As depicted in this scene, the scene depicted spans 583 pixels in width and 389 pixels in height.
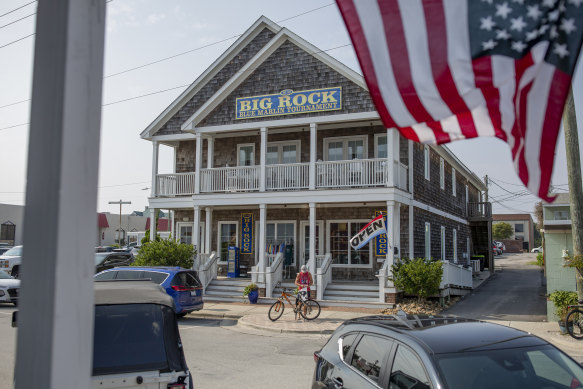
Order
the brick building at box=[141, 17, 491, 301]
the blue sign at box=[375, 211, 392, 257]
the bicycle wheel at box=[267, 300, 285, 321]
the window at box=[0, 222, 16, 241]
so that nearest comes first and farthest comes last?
the bicycle wheel at box=[267, 300, 285, 321]
the brick building at box=[141, 17, 491, 301]
the blue sign at box=[375, 211, 392, 257]
the window at box=[0, 222, 16, 241]

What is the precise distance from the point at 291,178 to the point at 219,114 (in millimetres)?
4227

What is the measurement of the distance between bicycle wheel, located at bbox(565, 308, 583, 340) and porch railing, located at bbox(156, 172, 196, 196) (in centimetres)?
1488

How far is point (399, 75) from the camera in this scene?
2797mm

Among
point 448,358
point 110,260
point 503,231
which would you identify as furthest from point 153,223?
point 503,231

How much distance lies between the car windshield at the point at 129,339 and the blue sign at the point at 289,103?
14.6m

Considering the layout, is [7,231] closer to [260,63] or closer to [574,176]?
[260,63]

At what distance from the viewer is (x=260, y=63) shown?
20438mm

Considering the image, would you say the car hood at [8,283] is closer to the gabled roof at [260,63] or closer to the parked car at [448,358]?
the gabled roof at [260,63]

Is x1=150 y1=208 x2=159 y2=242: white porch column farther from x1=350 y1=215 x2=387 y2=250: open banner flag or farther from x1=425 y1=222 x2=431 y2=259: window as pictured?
x1=425 y1=222 x2=431 y2=259: window

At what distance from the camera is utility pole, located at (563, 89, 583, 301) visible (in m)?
12.7

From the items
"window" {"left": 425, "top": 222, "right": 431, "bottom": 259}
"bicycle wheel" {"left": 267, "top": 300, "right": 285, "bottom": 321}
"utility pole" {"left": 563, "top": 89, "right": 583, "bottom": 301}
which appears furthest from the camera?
"window" {"left": 425, "top": 222, "right": 431, "bottom": 259}

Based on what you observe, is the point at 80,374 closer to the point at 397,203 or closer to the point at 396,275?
the point at 396,275

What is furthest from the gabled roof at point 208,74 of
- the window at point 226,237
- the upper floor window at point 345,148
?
the upper floor window at point 345,148

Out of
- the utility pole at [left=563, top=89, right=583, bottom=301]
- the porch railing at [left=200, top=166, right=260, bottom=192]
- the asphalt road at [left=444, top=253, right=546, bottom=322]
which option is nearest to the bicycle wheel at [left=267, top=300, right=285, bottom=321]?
the asphalt road at [left=444, top=253, right=546, bottom=322]
